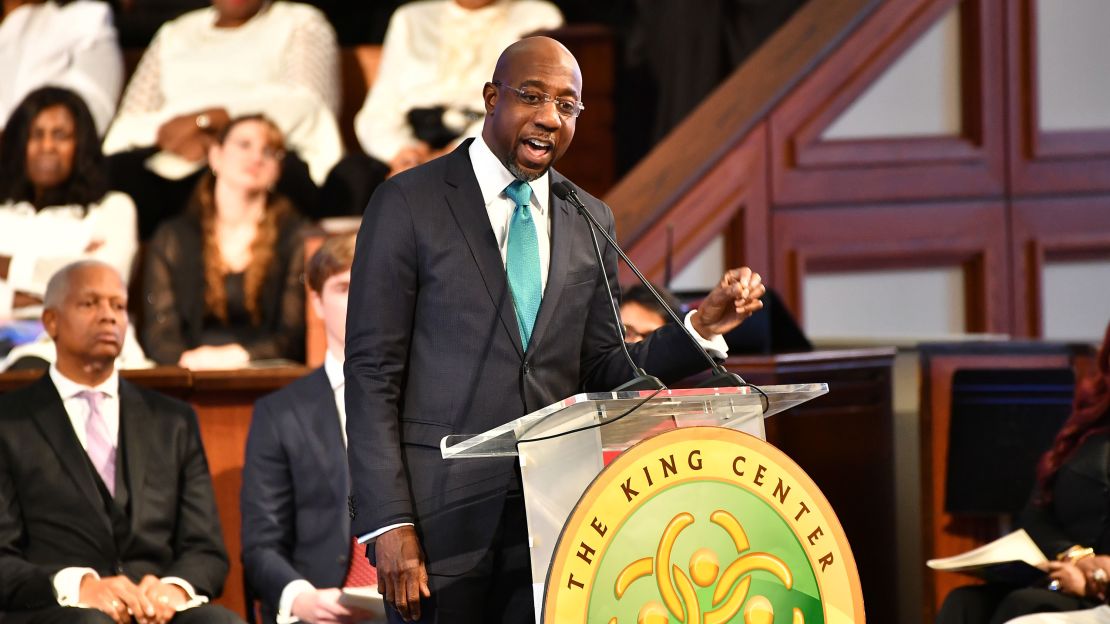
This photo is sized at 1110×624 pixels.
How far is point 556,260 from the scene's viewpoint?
6.62 ft

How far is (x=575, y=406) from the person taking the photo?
1710mm

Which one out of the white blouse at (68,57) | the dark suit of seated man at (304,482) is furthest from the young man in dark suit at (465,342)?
the white blouse at (68,57)

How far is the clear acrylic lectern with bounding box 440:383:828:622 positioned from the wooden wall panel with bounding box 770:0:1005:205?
2.45 m

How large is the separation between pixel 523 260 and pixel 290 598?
1.06 metres

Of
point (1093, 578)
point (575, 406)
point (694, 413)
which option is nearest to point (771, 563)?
point (694, 413)

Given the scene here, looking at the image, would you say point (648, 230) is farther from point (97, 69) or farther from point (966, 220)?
point (97, 69)

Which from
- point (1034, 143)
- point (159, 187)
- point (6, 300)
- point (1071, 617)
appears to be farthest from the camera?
point (159, 187)

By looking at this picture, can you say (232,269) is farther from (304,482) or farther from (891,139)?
(891,139)

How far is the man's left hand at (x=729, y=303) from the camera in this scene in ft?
6.28

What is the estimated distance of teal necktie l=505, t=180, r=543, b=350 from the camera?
201 cm

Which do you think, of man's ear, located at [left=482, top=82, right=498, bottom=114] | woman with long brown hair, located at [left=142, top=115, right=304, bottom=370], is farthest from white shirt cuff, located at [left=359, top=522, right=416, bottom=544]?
woman with long brown hair, located at [left=142, top=115, right=304, bottom=370]

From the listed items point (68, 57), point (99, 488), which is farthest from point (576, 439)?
point (68, 57)

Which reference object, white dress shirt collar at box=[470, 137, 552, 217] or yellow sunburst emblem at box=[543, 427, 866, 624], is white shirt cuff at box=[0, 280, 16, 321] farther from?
yellow sunburst emblem at box=[543, 427, 866, 624]

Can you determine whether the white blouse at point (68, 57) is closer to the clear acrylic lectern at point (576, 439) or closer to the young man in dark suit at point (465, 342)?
the young man in dark suit at point (465, 342)
